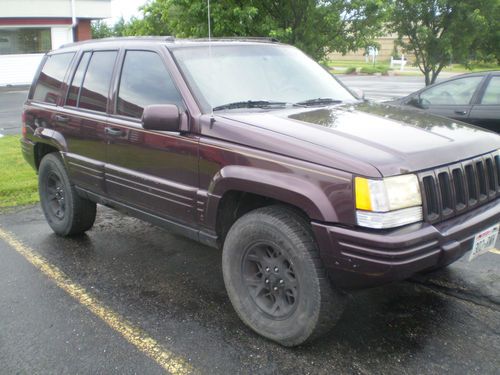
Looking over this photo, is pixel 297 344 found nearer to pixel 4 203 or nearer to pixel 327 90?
pixel 327 90

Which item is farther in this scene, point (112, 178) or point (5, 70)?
point (5, 70)

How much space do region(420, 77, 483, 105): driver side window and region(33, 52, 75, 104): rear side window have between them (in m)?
5.17

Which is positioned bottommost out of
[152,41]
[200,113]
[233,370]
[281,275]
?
[233,370]

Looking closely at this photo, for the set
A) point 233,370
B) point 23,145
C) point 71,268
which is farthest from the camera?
point 23,145

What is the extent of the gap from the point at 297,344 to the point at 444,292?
4.86 feet

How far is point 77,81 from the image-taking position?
4.77 metres

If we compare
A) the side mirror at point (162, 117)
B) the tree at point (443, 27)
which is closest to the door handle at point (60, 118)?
the side mirror at point (162, 117)

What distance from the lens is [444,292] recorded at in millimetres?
4012

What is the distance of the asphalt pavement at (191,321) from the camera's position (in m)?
3.08

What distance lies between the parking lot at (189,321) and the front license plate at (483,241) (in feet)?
1.92

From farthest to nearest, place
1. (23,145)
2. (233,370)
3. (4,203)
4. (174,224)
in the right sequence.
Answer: (4,203) → (23,145) → (174,224) → (233,370)

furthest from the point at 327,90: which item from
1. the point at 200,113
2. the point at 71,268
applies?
the point at 71,268

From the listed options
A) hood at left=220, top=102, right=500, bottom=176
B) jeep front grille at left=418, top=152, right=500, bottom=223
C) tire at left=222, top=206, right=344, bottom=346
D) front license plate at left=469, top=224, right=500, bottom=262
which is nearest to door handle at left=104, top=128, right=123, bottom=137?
hood at left=220, top=102, right=500, bottom=176

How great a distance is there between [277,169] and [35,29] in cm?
2519
